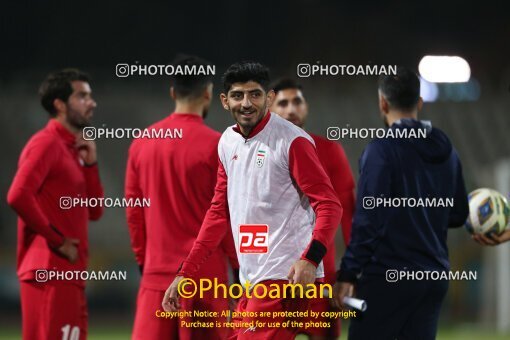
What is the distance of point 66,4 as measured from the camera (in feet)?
16.5

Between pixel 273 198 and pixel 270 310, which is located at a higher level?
pixel 273 198

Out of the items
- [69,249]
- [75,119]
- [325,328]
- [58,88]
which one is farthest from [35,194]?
[325,328]

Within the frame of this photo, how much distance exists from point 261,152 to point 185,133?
2.26 feet

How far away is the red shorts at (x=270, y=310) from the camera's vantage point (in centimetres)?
326

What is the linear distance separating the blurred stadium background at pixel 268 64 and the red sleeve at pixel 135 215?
76 centimetres

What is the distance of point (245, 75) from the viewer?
3.52 meters

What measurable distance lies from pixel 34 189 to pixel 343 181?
4.60ft

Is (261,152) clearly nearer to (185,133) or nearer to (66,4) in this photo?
(185,133)
